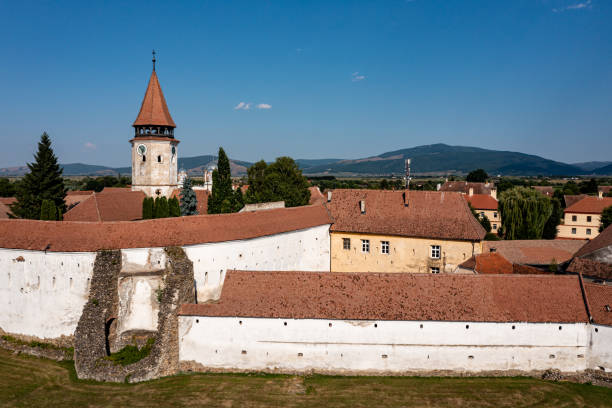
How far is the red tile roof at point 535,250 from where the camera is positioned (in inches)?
1557

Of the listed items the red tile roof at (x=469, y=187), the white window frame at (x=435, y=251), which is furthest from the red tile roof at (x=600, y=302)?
the red tile roof at (x=469, y=187)

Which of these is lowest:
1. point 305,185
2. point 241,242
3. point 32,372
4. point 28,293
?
point 32,372

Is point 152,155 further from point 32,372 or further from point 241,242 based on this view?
point 32,372

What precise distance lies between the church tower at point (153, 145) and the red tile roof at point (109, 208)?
383 centimetres

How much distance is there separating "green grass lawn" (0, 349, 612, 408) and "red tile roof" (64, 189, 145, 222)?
18.7m

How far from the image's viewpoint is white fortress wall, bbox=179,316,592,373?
21.9m

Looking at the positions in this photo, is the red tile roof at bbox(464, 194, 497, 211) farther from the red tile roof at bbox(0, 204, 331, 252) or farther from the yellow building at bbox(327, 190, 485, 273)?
the red tile roof at bbox(0, 204, 331, 252)

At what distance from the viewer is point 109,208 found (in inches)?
1652

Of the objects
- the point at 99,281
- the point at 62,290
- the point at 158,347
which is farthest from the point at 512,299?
the point at 62,290

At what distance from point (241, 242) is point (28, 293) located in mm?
12416

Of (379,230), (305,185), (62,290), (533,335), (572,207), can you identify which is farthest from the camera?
(572,207)

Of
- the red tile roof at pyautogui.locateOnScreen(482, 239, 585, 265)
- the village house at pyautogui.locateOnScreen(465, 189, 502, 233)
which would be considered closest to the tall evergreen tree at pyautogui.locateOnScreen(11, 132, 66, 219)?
the red tile roof at pyautogui.locateOnScreen(482, 239, 585, 265)

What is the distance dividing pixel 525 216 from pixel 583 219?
61.7 ft

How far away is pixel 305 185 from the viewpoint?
5091 cm
